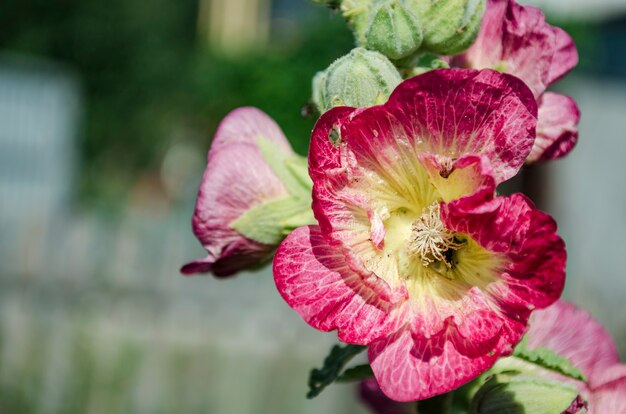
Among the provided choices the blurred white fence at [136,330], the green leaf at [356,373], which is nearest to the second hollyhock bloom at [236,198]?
the green leaf at [356,373]

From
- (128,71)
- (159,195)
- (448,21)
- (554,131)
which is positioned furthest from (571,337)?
(159,195)

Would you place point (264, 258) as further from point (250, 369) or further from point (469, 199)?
point (250, 369)

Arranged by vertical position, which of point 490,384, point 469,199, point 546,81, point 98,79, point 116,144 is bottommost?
point 116,144

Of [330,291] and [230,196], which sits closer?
[330,291]

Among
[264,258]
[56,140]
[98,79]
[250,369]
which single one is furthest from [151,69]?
[264,258]

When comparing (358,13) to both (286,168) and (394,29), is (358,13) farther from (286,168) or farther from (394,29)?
(286,168)

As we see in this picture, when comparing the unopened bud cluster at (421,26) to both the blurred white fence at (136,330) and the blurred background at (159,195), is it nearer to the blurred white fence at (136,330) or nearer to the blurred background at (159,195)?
the blurred background at (159,195)
